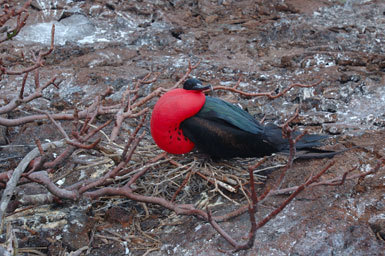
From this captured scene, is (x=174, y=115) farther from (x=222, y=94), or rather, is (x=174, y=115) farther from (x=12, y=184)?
(x=222, y=94)

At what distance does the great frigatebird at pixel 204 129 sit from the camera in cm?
244

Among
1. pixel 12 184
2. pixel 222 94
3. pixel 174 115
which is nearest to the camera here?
pixel 12 184

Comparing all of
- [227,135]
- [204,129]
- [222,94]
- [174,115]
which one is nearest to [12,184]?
[174,115]

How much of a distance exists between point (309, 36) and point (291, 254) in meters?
3.34

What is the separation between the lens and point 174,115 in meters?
2.43

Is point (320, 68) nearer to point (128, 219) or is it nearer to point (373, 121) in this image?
point (373, 121)

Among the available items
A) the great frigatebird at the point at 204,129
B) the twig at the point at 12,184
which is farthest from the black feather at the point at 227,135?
the twig at the point at 12,184

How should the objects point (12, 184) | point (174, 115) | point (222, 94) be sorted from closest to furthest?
point (12, 184), point (174, 115), point (222, 94)

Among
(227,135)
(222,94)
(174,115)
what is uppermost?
(174,115)

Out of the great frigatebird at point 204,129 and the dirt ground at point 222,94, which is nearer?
the dirt ground at point 222,94

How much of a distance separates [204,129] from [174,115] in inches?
6.9

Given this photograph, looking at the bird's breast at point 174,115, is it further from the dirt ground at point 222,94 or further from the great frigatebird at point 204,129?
the dirt ground at point 222,94

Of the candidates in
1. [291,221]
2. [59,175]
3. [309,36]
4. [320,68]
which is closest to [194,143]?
[291,221]

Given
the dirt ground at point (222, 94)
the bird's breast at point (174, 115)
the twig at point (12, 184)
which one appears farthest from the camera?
the bird's breast at point (174, 115)
